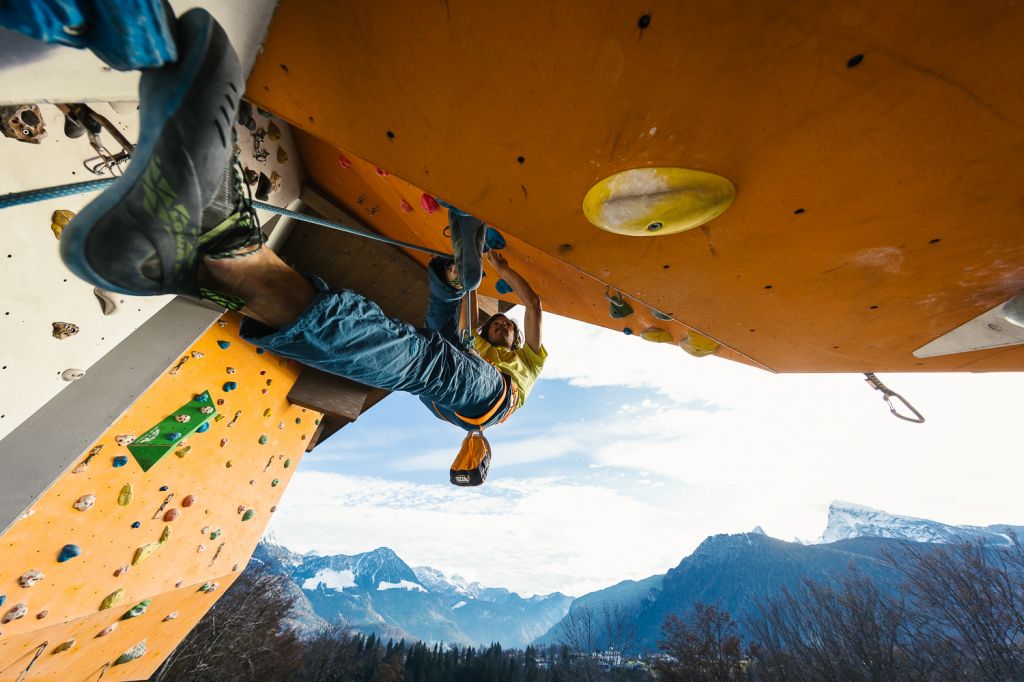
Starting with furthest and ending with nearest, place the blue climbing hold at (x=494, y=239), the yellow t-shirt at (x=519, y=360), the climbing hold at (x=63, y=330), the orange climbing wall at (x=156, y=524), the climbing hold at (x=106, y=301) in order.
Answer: the yellow t-shirt at (x=519, y=360) → the blue climbing hold at (x=494, y=239) → the orange climbing wall at (x=156, y=524) → the climbing hold at (x=106, y=301) → the climbing hold at (x=63, y=330)

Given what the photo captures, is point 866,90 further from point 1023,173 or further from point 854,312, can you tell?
point 854,312

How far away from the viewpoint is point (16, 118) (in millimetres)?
1141

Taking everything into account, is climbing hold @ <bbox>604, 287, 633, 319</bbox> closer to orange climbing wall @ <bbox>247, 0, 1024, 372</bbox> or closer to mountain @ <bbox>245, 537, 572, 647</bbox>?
orange climbing wall @ <bbox>247, 0, 1024, 372</bbox>

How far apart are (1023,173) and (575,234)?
39.8 inches

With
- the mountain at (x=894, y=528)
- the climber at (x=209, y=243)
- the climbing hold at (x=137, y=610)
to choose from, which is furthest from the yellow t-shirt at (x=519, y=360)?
the mountain at (x=894, y=528)

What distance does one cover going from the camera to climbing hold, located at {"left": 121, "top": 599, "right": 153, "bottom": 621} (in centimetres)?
265

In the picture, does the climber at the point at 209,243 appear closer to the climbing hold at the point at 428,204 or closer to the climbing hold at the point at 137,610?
the climbing hold at the point at 428,204

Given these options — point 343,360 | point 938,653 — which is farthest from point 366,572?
point 343,360

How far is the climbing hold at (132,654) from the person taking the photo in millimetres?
3027

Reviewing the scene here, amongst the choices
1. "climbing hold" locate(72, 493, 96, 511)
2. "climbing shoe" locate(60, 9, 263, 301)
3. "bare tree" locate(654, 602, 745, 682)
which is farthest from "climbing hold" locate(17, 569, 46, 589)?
"bare tree" locate(654, 602, 745, 682)

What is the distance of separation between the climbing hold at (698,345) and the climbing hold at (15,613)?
3.68m

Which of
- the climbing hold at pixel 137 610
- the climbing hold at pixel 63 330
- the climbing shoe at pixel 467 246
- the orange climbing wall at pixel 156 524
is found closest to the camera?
the climbing hold at pixel 63 330

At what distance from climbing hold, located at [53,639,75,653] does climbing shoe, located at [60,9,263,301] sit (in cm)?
302

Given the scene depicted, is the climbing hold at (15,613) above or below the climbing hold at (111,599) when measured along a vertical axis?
below
